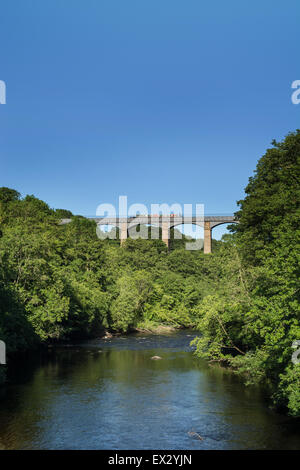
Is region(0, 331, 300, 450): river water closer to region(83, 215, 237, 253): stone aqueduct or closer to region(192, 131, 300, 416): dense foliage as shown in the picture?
region(192, 131, 300, 416): dense foliage

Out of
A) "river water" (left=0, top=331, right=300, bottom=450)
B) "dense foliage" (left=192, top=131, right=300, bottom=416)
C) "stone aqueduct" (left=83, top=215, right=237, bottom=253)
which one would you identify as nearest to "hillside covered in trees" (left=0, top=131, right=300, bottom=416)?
"dense foliage" (left=192, top=131, right=300, bottom=416)

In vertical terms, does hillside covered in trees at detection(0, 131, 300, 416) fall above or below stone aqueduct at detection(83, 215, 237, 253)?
below

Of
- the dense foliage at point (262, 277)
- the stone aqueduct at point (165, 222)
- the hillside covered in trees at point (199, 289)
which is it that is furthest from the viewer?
the stone aqueduct at point (165, 222)

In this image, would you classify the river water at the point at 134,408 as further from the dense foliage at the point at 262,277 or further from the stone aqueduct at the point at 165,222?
the stone aqueduct at the point at 165,222

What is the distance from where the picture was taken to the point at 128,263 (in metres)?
73.0

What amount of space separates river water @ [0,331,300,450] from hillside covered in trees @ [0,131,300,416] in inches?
57.7

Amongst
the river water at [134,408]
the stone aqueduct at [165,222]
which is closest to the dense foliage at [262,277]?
the river water at [134,408]

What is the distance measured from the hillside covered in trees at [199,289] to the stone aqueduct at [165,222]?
33907mm

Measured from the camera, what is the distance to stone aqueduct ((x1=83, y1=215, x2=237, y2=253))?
4028 inches

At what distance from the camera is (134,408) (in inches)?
822

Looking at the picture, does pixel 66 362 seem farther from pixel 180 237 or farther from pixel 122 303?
pixel 180 237

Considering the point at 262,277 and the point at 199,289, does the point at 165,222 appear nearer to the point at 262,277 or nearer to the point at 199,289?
the point at 199,289

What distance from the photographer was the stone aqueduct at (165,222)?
10231 cm
